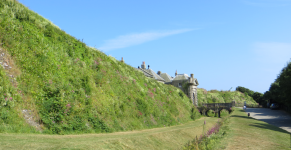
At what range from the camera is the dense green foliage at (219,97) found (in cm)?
7112

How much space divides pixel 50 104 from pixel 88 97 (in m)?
4.13

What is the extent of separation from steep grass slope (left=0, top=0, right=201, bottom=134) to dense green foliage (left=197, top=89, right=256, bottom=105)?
47.9 meters

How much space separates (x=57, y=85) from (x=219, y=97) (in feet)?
235

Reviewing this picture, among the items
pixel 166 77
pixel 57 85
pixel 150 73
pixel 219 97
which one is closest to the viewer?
pixel 57 85

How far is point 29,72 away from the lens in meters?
15.0

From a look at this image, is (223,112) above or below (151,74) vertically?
below

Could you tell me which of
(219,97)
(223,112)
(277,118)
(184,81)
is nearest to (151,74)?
(184,81)

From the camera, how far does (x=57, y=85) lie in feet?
53.2

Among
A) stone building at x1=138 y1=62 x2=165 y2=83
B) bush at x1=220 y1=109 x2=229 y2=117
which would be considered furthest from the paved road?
stone building at x1=138 y1=62 x2=165 y2=83

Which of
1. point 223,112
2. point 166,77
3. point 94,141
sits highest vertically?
point 166,77

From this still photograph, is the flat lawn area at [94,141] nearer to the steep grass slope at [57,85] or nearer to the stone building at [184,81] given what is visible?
the steep grass slope at [57,85]

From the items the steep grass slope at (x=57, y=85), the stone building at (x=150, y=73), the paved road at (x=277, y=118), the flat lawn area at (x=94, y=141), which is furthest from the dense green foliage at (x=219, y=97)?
the flat lawn area at (x=94, y=141)

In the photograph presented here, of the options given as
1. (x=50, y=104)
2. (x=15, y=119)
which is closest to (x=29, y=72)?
(x=50, y=104)

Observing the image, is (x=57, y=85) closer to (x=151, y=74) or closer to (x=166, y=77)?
(x=151, y=74)
